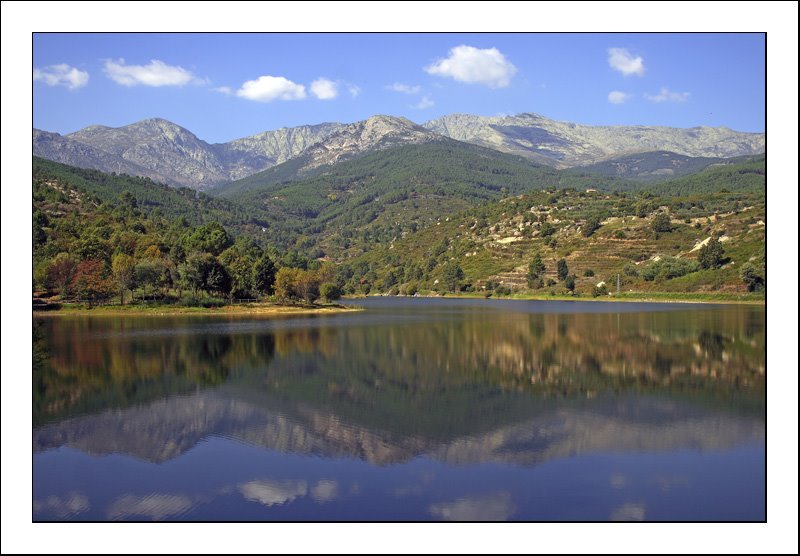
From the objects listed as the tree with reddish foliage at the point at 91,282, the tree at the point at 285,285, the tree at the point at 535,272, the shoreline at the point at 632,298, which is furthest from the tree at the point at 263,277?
the tree at the point at 535,272

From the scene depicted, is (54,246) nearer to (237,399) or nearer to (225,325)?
(225,325)

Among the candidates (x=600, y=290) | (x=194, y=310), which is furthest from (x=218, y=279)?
(x=600, y=290)

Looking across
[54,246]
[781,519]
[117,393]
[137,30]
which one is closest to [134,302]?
[54,246]

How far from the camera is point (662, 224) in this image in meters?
116

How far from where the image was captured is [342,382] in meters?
29.2

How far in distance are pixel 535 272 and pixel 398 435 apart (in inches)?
3910

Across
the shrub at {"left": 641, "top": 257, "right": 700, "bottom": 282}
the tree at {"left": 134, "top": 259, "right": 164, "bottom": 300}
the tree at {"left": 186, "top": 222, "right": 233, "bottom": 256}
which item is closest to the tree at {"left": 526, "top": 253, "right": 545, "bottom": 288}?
the shrub at {"left": 641, "top": 257, "right": 700, "bottom": 282}

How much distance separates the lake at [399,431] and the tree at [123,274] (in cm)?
2916

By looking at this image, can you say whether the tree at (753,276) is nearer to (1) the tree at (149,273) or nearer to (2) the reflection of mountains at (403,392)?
(2) the reflection of mountains at (403,392)

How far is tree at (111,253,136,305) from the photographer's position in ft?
226

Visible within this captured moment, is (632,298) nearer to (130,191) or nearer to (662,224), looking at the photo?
(662,224)

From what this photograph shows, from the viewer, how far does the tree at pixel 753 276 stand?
79812 mm

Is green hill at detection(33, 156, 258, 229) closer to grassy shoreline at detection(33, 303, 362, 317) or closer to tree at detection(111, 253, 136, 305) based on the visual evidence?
tree at detection(111, 253, 136, 305)

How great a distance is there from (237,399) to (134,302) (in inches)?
1917
